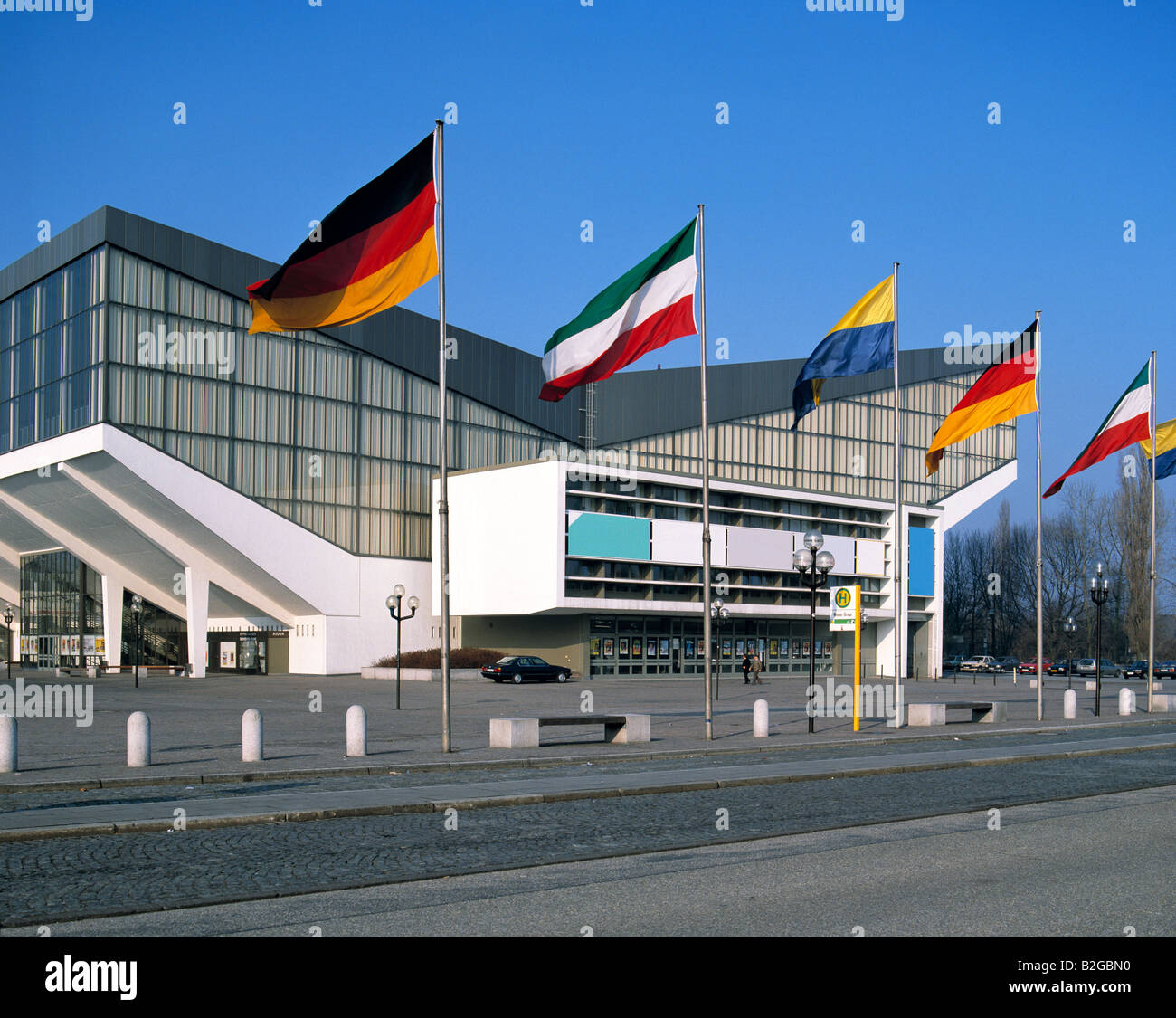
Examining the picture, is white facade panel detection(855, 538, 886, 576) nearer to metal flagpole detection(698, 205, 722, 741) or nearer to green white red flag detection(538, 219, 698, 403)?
metal flagpole detection(698, 205, 722, 741)

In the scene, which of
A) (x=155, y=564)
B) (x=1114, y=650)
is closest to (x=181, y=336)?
(x=155, y=564)

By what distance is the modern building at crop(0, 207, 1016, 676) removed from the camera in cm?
5784

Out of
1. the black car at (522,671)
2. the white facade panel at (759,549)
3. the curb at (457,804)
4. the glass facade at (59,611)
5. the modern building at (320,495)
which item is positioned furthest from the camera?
the white facade panel at (759,549)

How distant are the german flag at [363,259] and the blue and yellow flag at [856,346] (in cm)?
944

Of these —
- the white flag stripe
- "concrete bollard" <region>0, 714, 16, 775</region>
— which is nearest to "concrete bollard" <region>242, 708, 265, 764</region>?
"concrete bollard" <region>0, 714, 16, 775</region>

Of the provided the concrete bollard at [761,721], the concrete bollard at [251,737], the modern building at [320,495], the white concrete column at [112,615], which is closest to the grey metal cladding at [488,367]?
the modern building at [320,495]

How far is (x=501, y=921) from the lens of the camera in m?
8.16

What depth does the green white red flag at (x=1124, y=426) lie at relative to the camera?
3269 centimetres

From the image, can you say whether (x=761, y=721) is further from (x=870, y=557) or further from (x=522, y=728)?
(x=870, y=557)

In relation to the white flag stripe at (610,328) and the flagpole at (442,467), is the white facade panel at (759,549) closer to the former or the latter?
the white flag stripe at (610,328)

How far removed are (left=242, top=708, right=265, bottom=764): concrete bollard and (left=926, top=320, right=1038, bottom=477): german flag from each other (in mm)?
16128

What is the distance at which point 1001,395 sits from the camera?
28.0 metres

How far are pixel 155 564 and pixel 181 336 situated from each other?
39.0 ft
